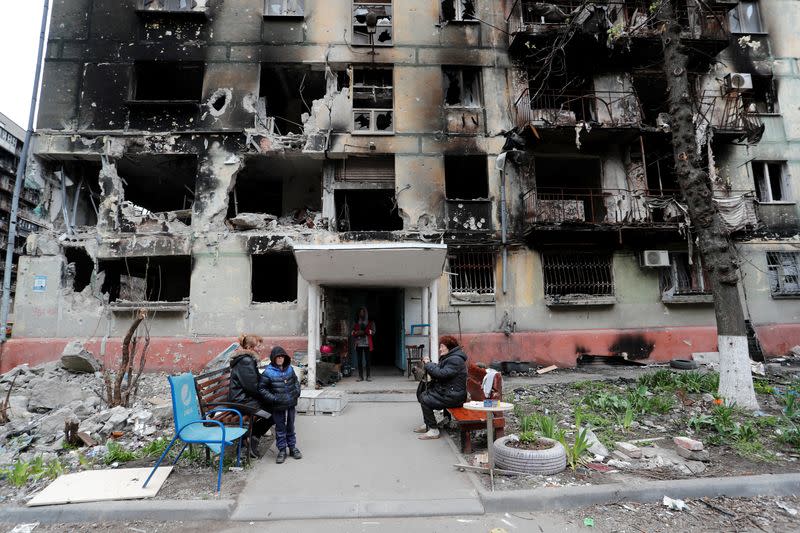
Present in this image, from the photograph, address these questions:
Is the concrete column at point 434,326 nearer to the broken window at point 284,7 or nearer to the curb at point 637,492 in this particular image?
the curb at point 637,492

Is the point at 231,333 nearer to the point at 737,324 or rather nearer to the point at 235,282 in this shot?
the point at 235,282

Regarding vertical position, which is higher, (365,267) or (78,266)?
(78,266)

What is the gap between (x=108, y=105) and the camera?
41.6ft

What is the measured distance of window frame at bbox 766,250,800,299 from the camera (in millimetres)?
13305

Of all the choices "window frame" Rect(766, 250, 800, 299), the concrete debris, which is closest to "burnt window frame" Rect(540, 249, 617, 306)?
"window frame" Rect(766, 250, 800, 299)

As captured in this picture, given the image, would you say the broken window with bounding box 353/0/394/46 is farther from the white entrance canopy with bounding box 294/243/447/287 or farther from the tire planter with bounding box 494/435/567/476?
the tire planter with bounding box 494/435/567/476

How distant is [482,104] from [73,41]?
44.9 ft

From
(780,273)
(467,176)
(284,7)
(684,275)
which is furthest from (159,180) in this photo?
(780,273)

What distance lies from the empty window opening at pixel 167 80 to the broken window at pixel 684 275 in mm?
16860

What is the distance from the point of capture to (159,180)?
48.7 feet

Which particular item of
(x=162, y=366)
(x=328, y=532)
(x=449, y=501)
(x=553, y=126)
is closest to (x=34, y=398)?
(x=162, y=366)

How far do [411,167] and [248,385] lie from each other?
9727 millimetres

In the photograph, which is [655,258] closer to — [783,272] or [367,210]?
[783,272]

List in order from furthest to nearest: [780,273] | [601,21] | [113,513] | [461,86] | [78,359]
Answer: [461,86] → [780,273] → [601,21] → [78,359] → [113,513]
